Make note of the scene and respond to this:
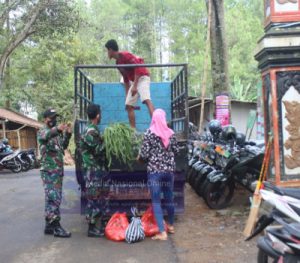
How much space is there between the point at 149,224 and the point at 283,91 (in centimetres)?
243

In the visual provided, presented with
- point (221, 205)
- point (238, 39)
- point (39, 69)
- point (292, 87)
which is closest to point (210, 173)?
point (221, 205)

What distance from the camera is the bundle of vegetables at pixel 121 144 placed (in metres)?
6.12

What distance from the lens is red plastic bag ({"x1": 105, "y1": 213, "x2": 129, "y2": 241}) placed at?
5931 millimetres

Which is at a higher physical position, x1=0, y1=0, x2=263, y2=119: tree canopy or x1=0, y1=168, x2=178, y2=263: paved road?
x1=0, y1=0, x2=263, y2=119: tree canopy

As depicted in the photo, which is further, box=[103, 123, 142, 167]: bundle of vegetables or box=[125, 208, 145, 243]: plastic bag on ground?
box=[103, 123, 142, 167]: bundle of vegetables

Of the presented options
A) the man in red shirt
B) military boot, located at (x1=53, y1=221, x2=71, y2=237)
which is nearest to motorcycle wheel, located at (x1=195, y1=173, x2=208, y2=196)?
the man in red shirt

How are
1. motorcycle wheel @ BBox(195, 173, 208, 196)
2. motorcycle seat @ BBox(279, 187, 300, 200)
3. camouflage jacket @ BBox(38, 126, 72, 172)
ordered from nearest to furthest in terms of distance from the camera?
motorcycle seat @ BBox(279, 187, 300, 200) → camouflage jacket @ BBox(38, 126, 72, 172) → motorcycle wheel @ BBox(195, 173, 208, 196)

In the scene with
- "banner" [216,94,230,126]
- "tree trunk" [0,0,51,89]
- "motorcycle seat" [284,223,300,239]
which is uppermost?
"tree trunk" [0,0,51,89]

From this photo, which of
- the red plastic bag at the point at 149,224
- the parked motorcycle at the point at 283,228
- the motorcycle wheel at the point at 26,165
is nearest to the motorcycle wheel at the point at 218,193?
the red plastic bag at the point at 149,224

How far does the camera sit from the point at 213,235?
6.15 m

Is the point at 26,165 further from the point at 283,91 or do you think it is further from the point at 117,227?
the point at 283,91

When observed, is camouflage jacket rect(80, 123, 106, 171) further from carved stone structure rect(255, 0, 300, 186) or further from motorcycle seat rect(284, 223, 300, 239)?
motorcycle seat rect(284, 223, 300, 239)

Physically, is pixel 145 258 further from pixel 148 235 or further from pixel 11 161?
pixel 11 161

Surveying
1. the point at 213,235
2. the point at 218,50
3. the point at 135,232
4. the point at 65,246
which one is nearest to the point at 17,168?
the point at 218,50
